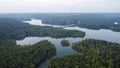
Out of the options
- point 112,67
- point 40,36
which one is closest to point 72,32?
point 40,36

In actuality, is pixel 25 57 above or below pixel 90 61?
below

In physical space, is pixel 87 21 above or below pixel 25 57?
below

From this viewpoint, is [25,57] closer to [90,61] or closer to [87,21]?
[90,61]

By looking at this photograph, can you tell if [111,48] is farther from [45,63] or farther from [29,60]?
[29,60]

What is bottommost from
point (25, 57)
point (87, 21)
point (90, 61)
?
point (87, 21)

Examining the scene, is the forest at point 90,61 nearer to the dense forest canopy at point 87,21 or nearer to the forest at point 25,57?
the forest at point 25,57

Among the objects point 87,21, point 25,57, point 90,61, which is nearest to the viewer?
point 90,61

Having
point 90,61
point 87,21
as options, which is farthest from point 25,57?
point 87,21

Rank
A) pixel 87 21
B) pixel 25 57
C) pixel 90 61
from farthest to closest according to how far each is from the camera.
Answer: pixel 87 21
pixel 25 57
pixel 90 61

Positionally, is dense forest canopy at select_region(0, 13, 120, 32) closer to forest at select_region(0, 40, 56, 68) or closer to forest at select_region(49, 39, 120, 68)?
forest at select_region(49, 39, 120, 68)

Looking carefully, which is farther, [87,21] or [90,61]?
[87,21]

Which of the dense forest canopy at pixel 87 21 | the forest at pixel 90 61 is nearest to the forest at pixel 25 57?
the forest at pixel 90 61
